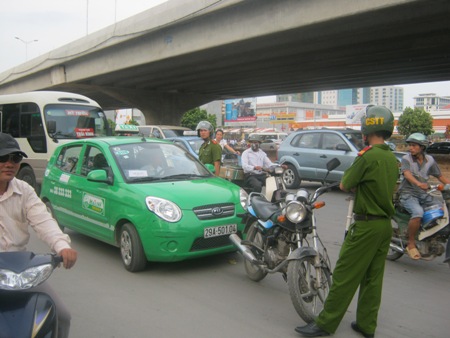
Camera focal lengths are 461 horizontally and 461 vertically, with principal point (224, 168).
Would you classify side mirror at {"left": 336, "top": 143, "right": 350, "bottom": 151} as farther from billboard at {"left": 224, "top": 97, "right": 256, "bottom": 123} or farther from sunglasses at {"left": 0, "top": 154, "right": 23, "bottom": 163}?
billboard at {"left": 224, "top": 97, "right": 256, "bottom": 123}

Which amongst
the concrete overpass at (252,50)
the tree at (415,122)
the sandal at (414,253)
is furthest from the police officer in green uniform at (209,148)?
the tree at (415,122)

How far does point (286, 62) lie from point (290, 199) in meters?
18.2

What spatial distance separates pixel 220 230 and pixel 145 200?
0.96 metres

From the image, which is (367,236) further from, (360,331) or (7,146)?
(7,146)

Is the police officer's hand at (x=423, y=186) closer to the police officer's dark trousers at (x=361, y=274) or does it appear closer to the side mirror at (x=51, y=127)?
the police officer's dark trousers at (x=361, y=274)

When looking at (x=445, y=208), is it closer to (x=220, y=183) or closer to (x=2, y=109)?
(x=220, y=183)

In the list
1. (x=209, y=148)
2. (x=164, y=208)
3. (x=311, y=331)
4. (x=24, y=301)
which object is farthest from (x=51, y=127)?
(x=24, y=301)

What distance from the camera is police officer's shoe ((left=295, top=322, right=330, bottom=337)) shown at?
3867 mm

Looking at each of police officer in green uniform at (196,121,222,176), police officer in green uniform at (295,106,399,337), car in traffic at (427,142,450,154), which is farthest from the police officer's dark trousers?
car in traffic at (427,142,450,154)

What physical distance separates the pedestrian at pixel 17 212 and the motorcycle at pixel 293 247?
2.07 metres

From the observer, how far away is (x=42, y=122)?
12.8 meters

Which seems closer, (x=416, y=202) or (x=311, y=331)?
(x=311, y=331)

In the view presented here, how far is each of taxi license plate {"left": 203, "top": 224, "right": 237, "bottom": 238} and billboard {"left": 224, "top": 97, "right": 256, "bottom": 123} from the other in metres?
73.0

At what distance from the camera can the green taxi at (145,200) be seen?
534cm
